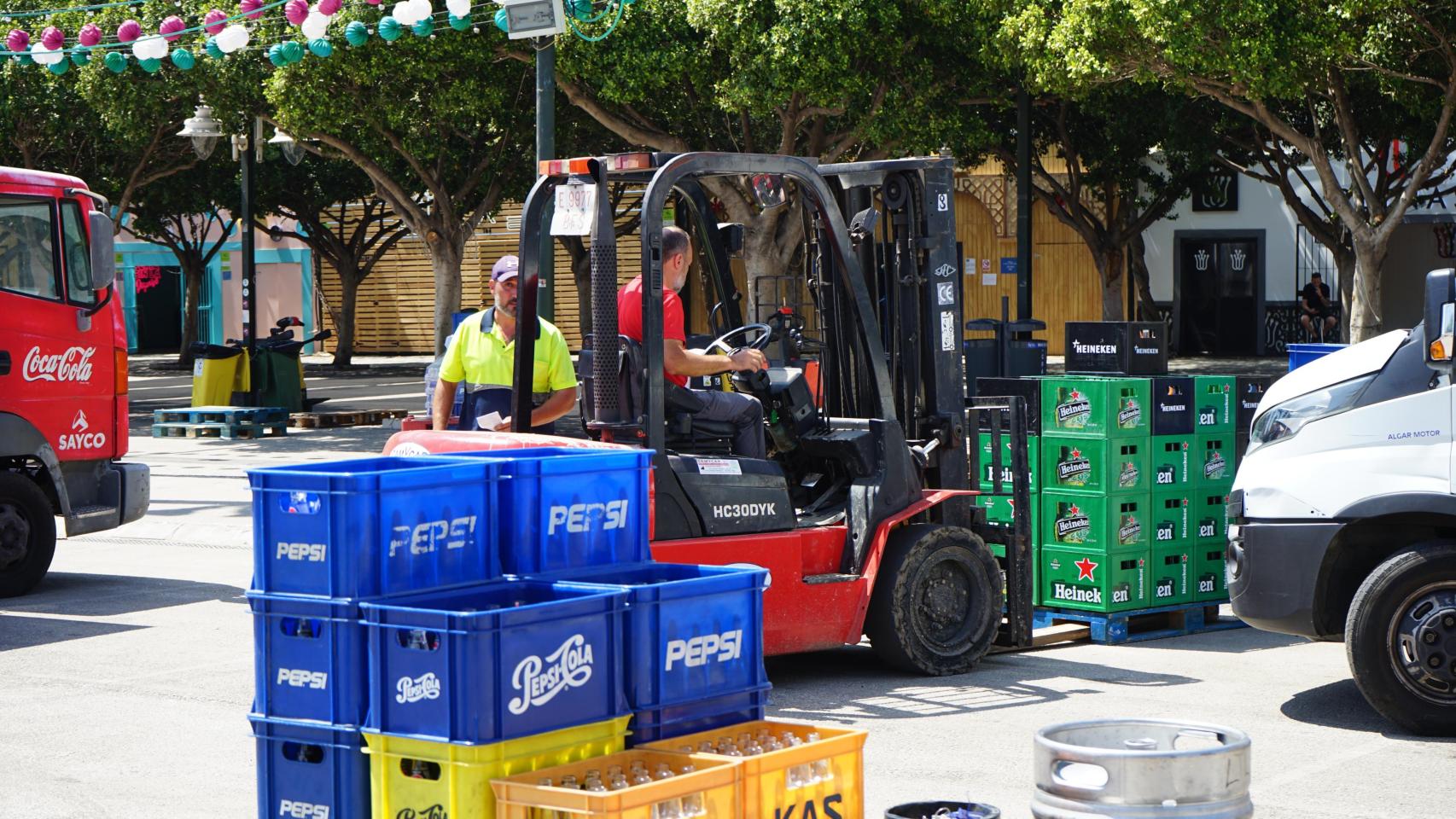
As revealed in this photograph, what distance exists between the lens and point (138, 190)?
37.5 m

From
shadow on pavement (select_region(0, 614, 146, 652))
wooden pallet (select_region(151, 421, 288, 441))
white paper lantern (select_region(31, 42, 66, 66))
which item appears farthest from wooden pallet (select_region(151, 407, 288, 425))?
shadow on pavement (select_region(0, 614, 146, 652))

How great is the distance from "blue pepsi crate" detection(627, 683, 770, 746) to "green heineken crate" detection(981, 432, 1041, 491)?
4.90 m

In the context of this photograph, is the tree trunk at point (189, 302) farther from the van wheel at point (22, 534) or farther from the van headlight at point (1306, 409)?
the van headlight at point (1306, 409)

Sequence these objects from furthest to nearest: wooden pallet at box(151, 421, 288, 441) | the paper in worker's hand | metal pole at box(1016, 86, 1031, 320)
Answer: wooden pallet at box(151, 421, 288, 441)
metal pole at box(1016, 86, 1031, 320)
the paper in worker's hand

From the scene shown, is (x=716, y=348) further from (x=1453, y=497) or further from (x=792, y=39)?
(x=792, y=39)

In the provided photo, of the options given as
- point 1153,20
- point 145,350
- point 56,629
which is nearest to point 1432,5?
point 1153,20

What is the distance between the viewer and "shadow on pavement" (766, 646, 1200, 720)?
8250 millimetres

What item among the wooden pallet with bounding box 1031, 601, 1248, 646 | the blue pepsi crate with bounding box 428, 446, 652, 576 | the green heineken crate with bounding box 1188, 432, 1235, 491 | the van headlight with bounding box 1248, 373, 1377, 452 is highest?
the van headlight with bounding box 1248, 373, 1377, 452

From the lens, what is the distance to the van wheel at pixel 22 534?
11.9 meters

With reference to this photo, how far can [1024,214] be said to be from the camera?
19703 mm

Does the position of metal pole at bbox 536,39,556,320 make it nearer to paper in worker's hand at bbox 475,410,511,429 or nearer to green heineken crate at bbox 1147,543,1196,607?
paper in worker's hand at bbox 475,410,511,429

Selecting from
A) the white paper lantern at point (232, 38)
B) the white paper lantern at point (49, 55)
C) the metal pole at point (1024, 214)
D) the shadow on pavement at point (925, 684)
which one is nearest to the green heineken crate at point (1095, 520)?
the shadow on pavement at point (925, 684)

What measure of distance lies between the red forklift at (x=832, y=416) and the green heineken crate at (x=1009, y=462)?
4 cm

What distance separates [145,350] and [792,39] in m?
36.0
